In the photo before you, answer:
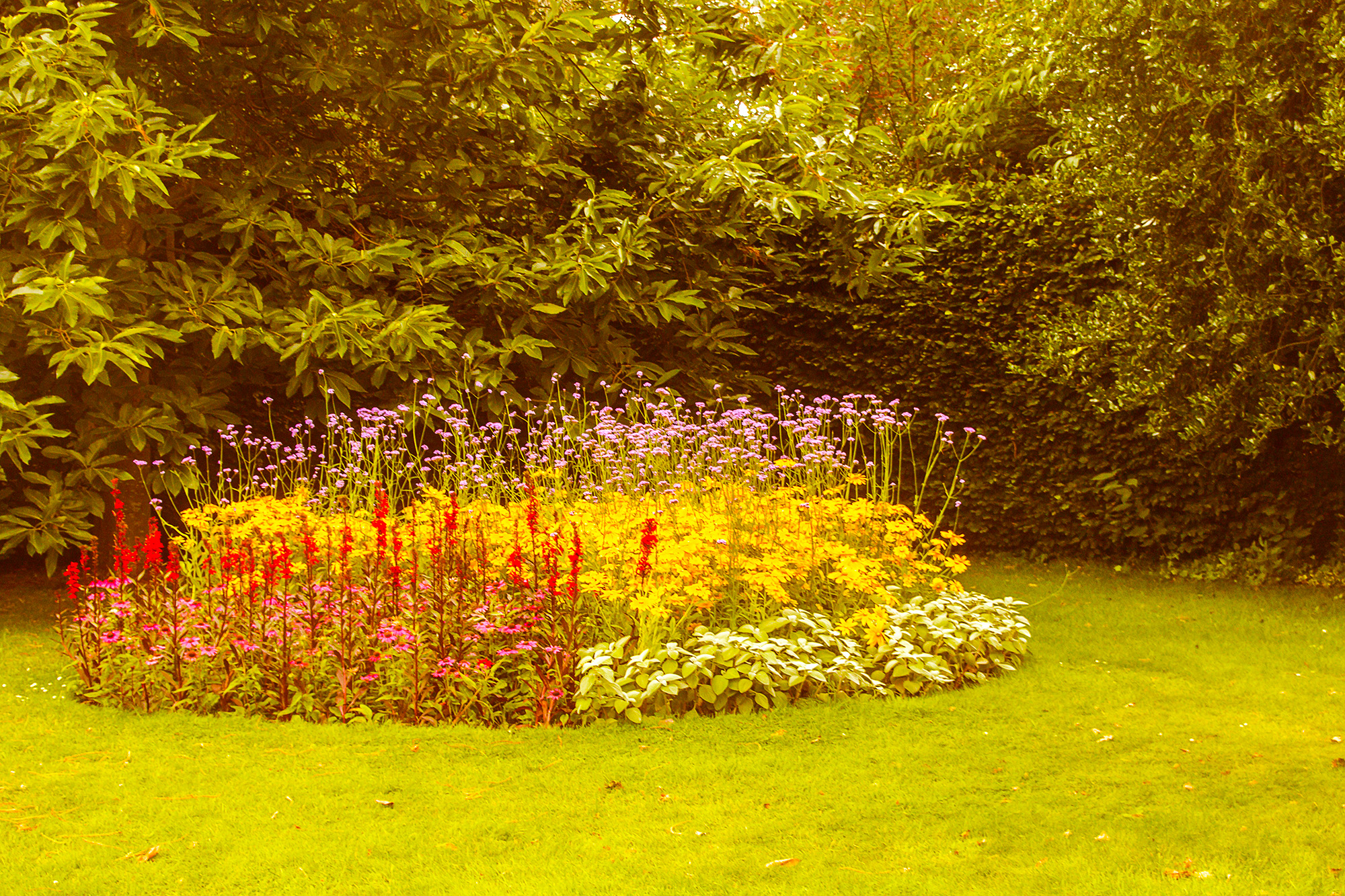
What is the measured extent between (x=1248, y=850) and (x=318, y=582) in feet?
14.3

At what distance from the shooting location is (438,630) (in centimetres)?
510

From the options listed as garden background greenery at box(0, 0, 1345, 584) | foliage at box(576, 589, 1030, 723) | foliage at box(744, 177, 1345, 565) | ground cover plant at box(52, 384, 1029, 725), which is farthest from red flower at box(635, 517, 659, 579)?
foliage at box(744, 177, 1345, 565)

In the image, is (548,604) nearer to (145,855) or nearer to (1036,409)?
(145,855)

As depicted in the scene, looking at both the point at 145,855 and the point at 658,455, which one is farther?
the point at 658,455

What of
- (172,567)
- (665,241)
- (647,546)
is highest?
(665,241)

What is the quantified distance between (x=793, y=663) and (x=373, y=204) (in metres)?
5.24

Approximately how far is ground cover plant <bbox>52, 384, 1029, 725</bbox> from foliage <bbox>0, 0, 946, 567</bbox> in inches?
37.9

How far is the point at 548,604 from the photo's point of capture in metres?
5.38

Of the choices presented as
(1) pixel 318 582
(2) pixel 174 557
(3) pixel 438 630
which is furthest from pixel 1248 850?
(2) pixel 174 557

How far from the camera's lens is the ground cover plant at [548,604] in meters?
5.07

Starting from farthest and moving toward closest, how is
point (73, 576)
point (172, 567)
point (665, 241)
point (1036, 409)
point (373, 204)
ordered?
point (1036, 409)
point (665, 241)
point (373, 204)
point (73, 576)
point (172, 567)

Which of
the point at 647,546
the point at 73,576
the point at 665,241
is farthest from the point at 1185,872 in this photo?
the point at 665,241

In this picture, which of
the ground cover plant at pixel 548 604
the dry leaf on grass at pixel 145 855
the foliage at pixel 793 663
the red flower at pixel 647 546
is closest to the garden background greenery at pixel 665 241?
the ground cover plant at pixel 548 604

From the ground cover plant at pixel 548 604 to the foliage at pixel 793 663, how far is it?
0.04 feet
